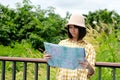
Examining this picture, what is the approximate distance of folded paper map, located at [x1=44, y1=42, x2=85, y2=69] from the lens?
396 centimetres

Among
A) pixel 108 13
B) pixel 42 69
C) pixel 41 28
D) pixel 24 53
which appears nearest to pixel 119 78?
pixel 42 69

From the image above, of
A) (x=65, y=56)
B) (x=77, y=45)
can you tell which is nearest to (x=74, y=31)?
(x=77, y=45)

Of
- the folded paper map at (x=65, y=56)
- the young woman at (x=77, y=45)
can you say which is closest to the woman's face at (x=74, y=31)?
the young woman at (x=77, y=45)

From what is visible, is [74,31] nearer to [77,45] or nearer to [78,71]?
[77,45]

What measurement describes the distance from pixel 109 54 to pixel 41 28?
691 cm

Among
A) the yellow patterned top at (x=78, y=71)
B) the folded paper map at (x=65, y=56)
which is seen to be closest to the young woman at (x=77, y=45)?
the yellow patterned top at (x=78, y=71)

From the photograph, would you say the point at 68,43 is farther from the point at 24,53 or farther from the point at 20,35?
the point at 20,35

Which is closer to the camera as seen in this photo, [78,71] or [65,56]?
[65,56]

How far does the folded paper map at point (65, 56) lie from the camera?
396 centimetres

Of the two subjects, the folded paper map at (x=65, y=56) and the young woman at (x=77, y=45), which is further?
the young woman at (x=77, y=45)

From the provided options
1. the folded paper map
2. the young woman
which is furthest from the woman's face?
the folded paper map

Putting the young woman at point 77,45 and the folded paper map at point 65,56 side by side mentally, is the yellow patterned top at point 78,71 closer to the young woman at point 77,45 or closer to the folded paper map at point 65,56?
the young woman at point 77,45

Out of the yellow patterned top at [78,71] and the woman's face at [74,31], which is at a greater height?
the woman's face at [74,31]

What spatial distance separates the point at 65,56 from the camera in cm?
402
